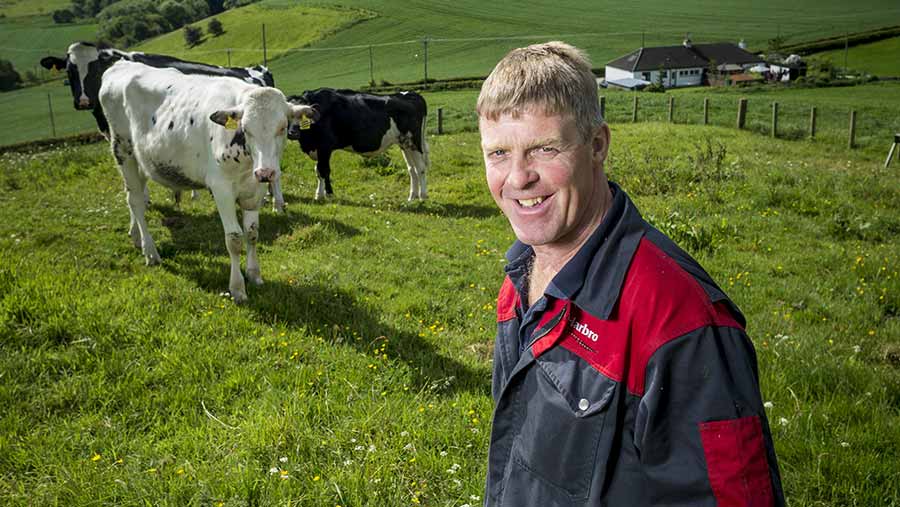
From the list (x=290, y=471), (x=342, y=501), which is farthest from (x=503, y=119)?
(x=290, y=471)

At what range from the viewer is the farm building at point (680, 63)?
70.4 meters

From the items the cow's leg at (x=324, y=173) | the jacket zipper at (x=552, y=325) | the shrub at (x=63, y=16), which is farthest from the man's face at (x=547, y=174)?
the shrub at (x=63, y=16)

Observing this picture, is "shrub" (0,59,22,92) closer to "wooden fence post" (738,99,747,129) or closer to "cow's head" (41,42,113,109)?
"cow's head" (41,42,113,109)

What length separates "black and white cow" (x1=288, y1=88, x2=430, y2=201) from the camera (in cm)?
1421

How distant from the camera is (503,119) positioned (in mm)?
2098

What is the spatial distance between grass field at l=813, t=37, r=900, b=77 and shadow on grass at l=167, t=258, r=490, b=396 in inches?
2082

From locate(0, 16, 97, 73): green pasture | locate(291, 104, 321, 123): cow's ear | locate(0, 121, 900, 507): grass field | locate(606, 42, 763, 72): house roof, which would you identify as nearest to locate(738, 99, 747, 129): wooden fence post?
locate(0, 121, 900, 507): grass field

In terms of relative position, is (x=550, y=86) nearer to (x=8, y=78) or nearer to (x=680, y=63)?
(x=8, y=78)

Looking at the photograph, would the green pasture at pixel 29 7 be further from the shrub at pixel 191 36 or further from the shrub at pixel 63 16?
the shrub at pixel 191 36

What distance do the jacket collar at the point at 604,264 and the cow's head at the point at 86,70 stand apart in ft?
46.4

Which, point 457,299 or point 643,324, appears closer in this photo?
point 643,324

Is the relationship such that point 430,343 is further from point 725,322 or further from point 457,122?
point 457,122

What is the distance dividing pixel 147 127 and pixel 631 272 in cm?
819

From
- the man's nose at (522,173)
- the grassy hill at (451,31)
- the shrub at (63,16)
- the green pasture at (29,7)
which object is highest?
the green pasture at (29,7)
